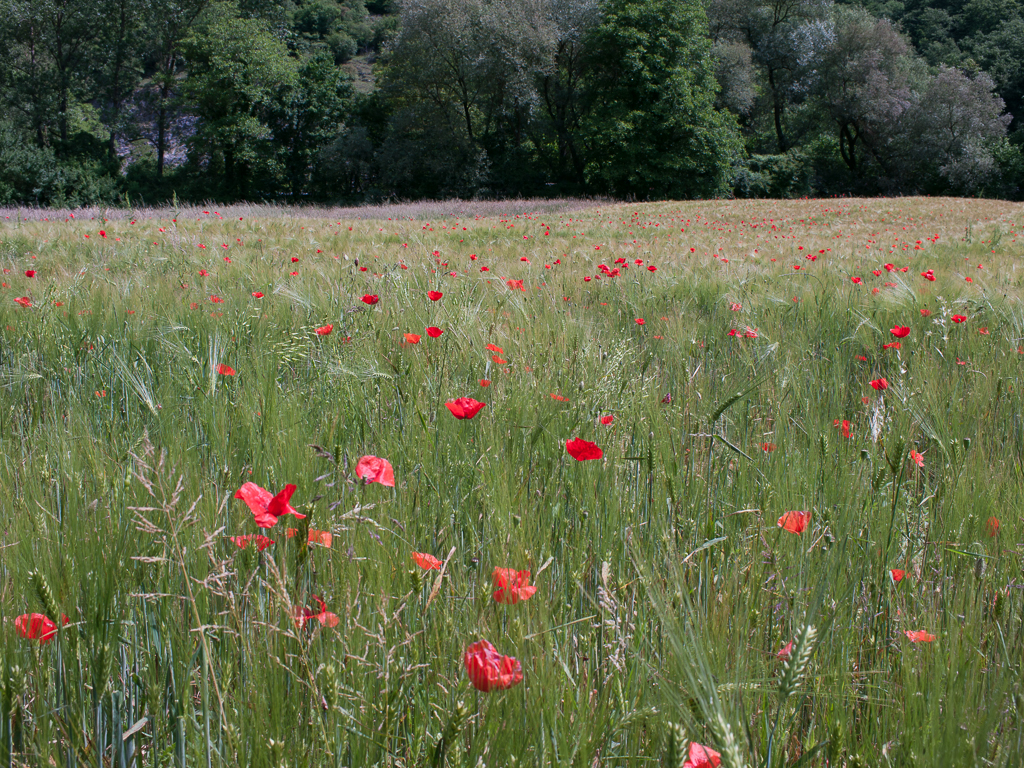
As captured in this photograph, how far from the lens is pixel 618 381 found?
1627mm

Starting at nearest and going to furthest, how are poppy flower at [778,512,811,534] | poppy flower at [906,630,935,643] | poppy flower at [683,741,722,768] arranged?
poppy flower at [683,741,722,768] < poppy flower at [906,630,935,643] < poppy flower at [778,512,811,534]

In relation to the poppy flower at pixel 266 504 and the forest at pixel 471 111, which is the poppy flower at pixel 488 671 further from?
the forest at pixel 471 111

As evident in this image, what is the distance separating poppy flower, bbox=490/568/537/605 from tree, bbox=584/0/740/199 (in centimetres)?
2839

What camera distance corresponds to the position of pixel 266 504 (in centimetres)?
90

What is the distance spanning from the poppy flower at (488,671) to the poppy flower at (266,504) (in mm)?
286

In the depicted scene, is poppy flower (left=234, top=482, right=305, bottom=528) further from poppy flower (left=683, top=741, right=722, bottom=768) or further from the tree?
the tree

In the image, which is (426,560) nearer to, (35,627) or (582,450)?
(582,450)

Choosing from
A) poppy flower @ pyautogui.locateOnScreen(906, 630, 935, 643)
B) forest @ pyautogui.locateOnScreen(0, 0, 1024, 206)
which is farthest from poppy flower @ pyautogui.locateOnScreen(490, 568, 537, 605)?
forest @ pyautogui.locateOnScreen(0, 0, 1024, 206)

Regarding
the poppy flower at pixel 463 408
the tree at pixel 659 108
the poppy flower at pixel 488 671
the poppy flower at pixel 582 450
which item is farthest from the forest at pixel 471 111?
the poppy flower at pixel 488 671

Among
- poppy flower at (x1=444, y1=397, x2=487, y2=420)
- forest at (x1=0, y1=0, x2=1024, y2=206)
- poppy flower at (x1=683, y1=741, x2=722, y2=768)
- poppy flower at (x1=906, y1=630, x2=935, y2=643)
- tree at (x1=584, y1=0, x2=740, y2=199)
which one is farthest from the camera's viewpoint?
forest at (x1=0, y1=0, x2=1024, y2=206)

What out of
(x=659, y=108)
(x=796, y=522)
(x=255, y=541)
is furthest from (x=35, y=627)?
(x=659, y=108)

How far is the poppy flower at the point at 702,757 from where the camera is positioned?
0.64 m

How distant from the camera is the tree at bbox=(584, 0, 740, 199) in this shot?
2733 cm

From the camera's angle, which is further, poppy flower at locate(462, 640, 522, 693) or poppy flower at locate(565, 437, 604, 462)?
poppy flower at locate(565, 437, 604, 462)
